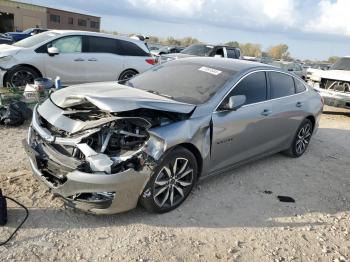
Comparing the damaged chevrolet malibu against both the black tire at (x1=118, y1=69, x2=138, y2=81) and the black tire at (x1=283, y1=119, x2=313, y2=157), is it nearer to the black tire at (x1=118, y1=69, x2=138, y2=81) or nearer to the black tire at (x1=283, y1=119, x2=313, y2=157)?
the black tire at (x1=283, y1=119, x2=313, y2=157)

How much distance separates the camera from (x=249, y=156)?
203 inches

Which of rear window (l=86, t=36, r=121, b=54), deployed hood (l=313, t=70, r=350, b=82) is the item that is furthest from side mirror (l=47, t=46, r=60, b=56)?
deployed hood (l=313, t=70, r=350, b=82)

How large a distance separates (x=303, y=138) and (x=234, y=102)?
8.84 feet

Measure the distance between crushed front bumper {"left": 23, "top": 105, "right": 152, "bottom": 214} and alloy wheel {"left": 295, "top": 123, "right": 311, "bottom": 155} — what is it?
12.0 ft

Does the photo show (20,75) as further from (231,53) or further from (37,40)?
(231,53)

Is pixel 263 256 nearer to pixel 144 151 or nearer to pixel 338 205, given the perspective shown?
pixel 144 151

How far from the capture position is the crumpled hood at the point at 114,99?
3748 mm

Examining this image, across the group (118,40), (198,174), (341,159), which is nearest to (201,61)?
(198,174)

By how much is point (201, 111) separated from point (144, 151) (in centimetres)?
96

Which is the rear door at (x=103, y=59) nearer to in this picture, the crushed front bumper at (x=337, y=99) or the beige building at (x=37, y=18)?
the crushed front bumper at (x=337, y=99)

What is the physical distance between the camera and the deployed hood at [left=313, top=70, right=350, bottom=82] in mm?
10630

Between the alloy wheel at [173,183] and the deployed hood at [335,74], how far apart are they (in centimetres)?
810

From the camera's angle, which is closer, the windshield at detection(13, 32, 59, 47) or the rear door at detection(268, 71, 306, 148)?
the rear door at detection(268, 71, 306, 148)

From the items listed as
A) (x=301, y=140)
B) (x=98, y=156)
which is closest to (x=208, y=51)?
(x=301, y=140)
